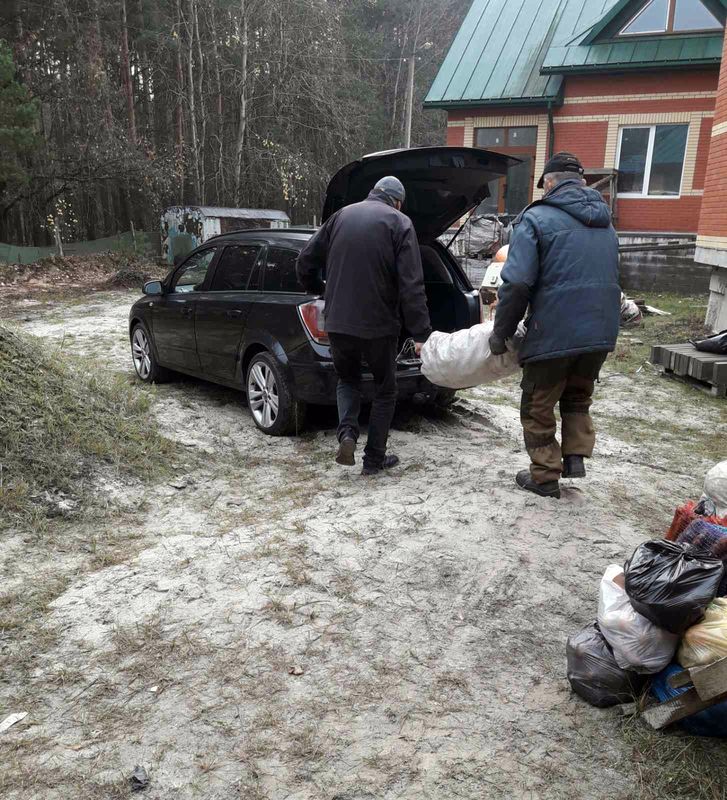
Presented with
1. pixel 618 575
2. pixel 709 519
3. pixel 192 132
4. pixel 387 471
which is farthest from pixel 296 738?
pixel 192 132

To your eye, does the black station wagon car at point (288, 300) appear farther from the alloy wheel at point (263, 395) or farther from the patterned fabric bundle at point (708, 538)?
the patterned fabric bundle at point (708, 538)

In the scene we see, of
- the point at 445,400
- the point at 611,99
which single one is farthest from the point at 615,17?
the point at 445,400

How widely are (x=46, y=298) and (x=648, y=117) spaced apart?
50.5 ft

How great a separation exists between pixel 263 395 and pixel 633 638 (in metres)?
3.88

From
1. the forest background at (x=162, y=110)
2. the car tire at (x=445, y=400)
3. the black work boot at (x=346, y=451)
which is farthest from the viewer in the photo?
the forest background at (x=162, y=110)

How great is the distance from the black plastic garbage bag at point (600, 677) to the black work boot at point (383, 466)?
Answer: 2.37m

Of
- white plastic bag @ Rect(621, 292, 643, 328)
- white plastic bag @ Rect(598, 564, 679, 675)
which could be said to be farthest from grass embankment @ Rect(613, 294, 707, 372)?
white plastic bag @ Rect(598, 564, 679, 675)

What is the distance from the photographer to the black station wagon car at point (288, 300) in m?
5.09

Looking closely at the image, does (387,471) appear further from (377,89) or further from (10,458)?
(377,89)

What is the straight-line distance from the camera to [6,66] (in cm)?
1611

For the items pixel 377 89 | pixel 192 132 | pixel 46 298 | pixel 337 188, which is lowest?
pixel 46 298

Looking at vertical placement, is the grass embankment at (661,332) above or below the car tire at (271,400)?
below

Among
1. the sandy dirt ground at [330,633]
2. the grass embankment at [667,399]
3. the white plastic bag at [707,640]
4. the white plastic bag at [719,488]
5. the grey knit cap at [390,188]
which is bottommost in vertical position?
the grass embankment at [667,399]

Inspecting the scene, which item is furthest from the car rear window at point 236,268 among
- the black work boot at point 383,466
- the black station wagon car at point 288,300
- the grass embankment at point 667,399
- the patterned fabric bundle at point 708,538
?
the patterned fabric bundle at point 708,538
